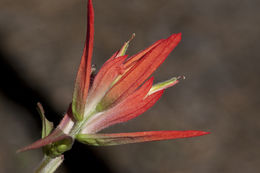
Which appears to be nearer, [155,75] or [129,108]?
[129,108]

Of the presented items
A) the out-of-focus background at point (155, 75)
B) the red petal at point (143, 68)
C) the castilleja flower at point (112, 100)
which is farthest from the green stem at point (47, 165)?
the out-of-focus background at point (155, 75)

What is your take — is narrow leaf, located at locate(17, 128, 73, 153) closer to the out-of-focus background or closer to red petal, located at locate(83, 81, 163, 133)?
red petal, located at locate(83, 81, 163, 133)

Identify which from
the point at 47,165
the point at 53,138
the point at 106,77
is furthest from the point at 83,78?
the point at 47,165

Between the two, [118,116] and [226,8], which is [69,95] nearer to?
[226,8]

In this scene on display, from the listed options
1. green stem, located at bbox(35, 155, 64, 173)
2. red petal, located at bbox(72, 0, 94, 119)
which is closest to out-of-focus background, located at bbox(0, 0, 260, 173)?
green stem, located at bbox(35, 155, 64, 173)

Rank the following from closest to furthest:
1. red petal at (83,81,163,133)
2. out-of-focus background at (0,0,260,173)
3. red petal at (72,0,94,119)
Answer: red petal at (72,0,94,119) → red petal at (83,81,163,133) → out-of-focus background at (0,0,260,173)

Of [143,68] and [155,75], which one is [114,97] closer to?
[143,68]

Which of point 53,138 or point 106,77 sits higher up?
point 106,77

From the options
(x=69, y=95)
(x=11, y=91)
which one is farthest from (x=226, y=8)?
(x=11, y=91)
